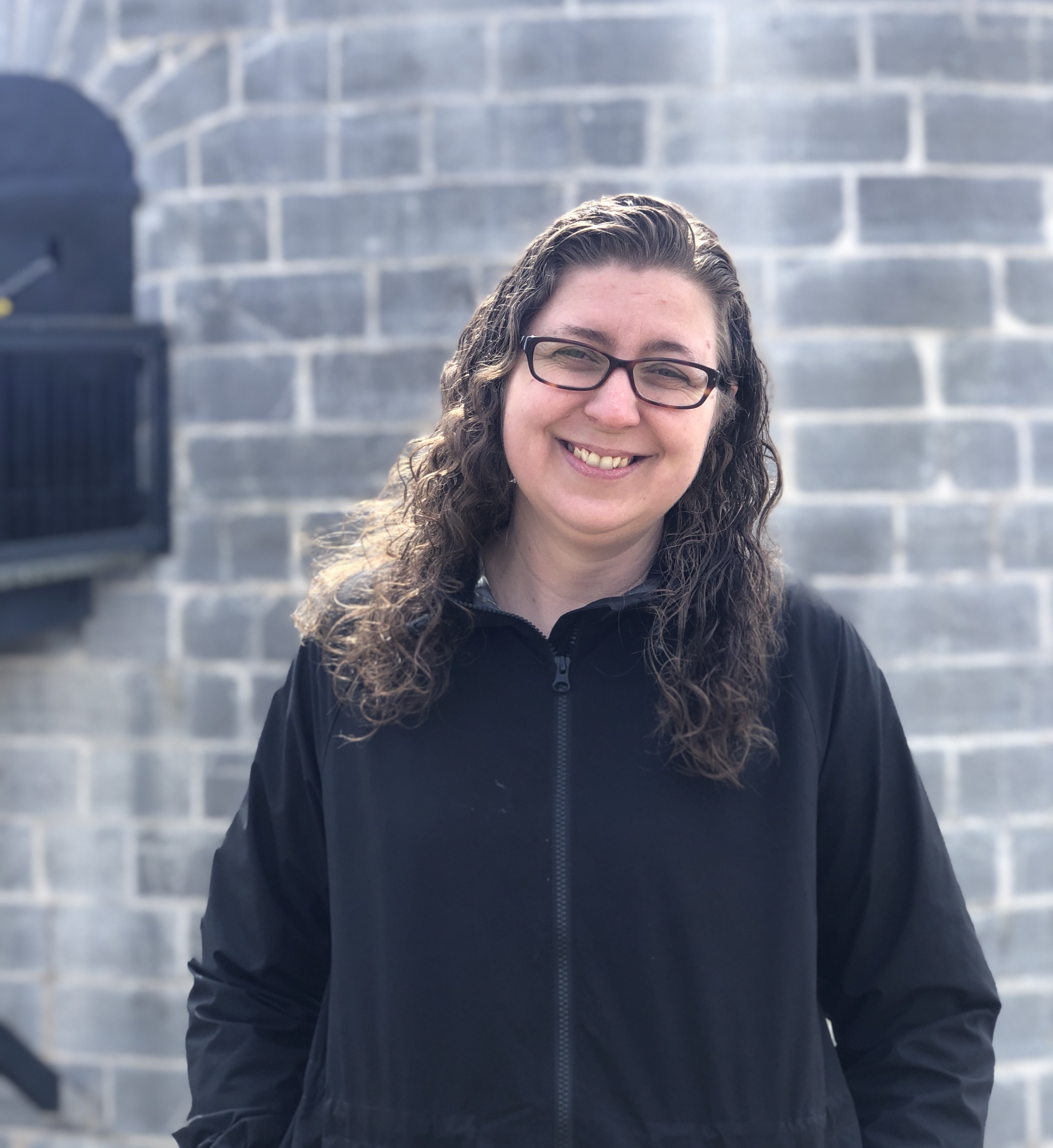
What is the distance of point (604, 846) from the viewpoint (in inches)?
48.2

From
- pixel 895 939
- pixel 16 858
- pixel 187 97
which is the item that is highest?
pixel 187 97

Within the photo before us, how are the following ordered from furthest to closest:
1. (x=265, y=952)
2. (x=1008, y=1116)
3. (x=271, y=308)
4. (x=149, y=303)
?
(x=149, y=303), (x=271, y=308), (x=1008, y=1116), (x=265, y=952)

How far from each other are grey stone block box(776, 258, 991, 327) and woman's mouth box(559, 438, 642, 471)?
2.01m

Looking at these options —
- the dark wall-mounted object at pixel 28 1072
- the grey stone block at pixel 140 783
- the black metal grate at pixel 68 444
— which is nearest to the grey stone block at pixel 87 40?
the black metal grate at pixel 68 444

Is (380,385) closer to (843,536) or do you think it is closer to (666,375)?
(843,536)

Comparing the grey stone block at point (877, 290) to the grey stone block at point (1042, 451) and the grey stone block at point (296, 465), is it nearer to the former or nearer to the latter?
the grey stone block at point (1042, 451)

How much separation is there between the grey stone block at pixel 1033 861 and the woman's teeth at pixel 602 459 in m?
2.45

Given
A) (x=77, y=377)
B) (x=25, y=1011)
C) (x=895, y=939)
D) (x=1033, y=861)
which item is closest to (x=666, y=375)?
(x=895, y=939)

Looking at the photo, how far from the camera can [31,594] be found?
129 inches

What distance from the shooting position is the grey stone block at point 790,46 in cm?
304

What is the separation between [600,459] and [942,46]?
2481 mm

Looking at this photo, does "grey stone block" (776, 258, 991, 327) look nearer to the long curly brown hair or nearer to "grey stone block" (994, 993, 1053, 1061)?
the long curly brown hair

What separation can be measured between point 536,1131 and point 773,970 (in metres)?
0.31

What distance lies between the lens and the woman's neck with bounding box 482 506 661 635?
4.47 feet
